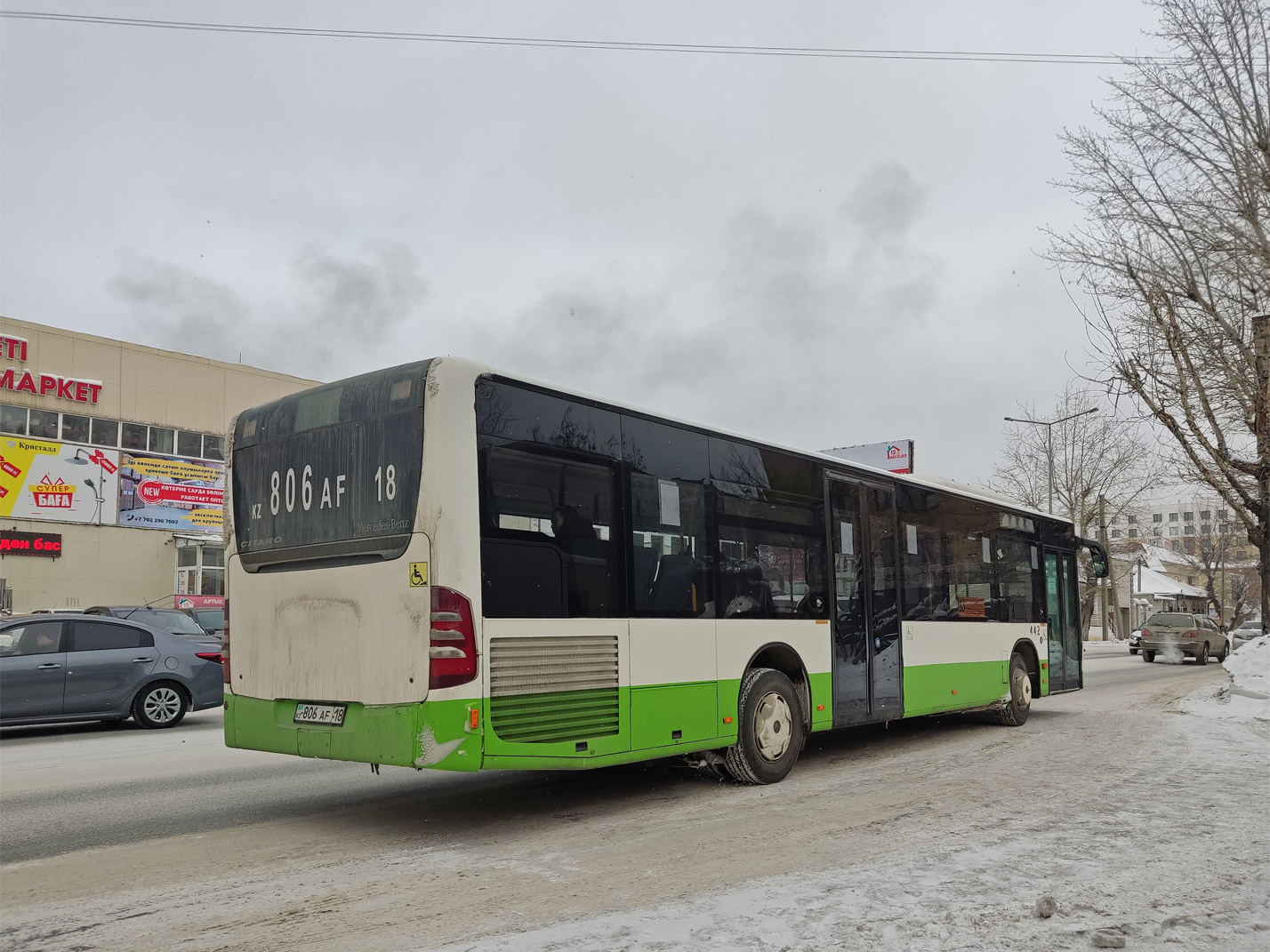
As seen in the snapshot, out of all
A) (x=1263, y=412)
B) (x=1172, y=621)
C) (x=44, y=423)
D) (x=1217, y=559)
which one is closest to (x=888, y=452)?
(x=1172, y=621)

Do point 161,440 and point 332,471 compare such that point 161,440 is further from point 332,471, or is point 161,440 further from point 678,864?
point 678,864

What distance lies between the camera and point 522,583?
6.33 metres

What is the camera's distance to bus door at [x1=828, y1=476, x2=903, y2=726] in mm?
9531

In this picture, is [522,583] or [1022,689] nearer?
[522,583]

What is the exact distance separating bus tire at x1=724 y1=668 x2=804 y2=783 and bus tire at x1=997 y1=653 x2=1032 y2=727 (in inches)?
208

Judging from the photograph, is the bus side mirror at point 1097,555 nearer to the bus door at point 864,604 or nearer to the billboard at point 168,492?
the bus door at point 864,604

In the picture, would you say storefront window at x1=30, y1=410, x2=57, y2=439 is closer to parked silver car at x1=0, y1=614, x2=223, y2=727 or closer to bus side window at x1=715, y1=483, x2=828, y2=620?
parked silver car at x1=0, y1=614, x2=223, y2=727

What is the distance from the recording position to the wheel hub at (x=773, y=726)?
842 centimetres

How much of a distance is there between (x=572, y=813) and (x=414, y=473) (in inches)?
112

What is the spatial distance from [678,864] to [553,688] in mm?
1379

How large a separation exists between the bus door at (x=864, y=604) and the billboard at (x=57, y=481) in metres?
38.2

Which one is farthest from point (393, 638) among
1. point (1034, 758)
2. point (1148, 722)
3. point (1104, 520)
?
point (1104, 520)

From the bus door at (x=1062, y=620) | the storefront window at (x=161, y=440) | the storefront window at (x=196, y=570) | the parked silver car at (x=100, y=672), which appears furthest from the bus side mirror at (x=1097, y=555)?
the storefront window at (x=161, y=440)

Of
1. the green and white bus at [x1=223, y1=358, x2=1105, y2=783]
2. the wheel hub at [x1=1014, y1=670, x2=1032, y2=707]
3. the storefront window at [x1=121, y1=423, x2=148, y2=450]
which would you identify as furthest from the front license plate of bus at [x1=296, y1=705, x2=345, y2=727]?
the storefront window at [x1=121, y1=423, x2=148, y2=450]
